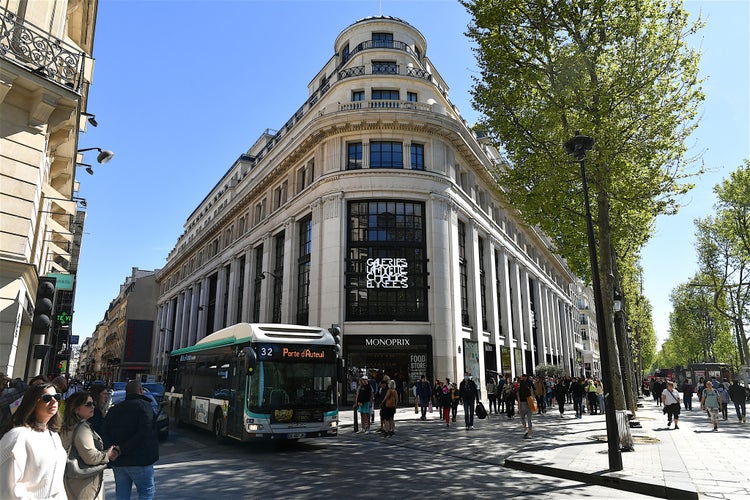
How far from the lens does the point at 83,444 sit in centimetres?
421

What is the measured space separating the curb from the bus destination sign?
5.24 metres

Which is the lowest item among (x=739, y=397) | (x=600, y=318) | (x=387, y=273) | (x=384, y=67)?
(x=739, y=397)

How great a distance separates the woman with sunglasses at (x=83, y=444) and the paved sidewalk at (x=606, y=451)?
26.7 ft

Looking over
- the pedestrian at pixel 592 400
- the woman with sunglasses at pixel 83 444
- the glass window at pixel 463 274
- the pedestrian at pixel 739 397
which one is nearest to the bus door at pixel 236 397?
the woman with sunglasses at pixel 83 444

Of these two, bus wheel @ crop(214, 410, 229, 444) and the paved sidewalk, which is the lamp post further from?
bus wheel @ crop(214, 410, 229, 444)

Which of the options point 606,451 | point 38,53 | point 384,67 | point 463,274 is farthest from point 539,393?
point 384,67

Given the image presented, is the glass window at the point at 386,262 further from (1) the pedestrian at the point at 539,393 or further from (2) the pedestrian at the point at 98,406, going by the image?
(2) the pedestrian at the point at 98,406

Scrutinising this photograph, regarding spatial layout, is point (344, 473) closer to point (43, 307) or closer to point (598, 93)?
point (43, 307)

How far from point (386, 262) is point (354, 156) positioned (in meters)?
7.49

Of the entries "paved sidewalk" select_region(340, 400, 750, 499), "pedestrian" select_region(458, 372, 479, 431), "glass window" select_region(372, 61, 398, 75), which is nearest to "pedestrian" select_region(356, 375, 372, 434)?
"paved sidewalk" select_region(340, 400, 750, 499)

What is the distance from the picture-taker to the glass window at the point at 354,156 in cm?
3053

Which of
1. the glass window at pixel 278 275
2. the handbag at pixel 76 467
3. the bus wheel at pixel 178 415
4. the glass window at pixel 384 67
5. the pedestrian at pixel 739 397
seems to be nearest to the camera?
the handbag at pixel 76 467

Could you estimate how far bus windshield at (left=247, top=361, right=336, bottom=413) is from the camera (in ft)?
37.5

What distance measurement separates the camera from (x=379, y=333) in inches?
1085
